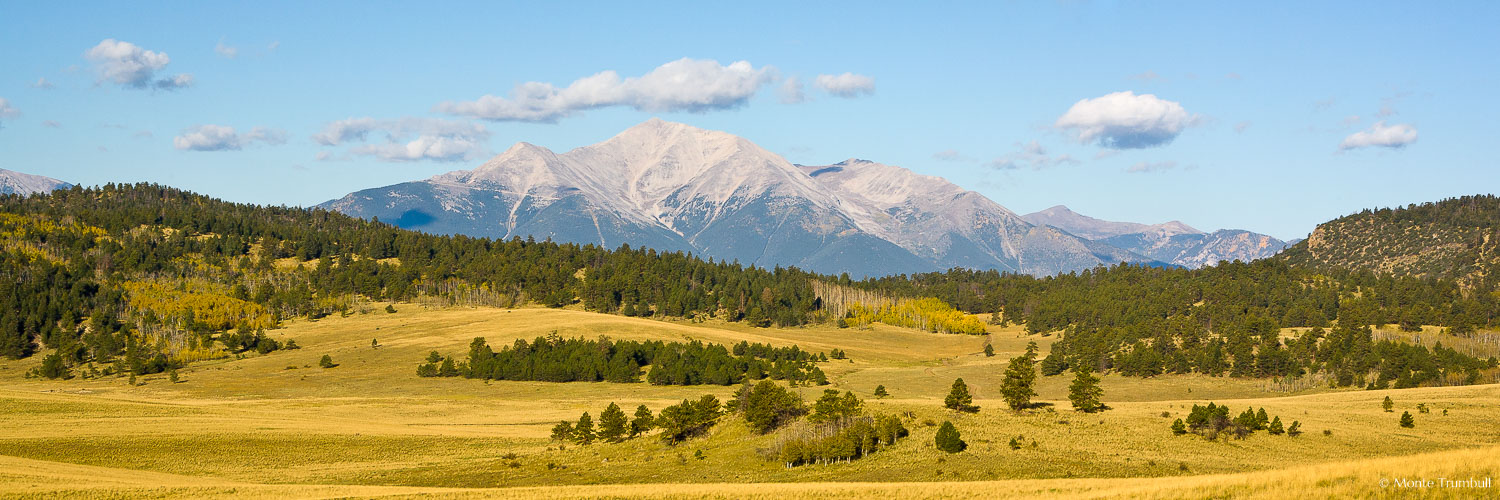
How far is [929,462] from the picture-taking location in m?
62.6

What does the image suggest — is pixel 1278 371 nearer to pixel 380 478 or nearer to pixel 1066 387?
pixel 1066 387

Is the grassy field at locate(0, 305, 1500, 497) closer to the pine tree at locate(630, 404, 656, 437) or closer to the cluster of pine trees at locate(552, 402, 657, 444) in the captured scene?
the cluster of pine trees at locate(552, 402, 657, 444)

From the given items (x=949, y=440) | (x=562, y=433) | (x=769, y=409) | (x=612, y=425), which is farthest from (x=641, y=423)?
(x=949, y=440)

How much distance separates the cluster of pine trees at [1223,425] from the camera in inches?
2793

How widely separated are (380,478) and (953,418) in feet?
134

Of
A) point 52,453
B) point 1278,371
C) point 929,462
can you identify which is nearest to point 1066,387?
point 1278,371

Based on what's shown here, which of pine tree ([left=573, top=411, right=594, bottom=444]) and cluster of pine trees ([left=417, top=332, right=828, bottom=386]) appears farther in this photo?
cluster of pine trees ([left=417, top=332, right=828, bottom=386])

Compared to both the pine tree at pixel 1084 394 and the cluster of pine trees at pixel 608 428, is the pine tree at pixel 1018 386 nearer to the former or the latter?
the pine tree at pixel 1084 394

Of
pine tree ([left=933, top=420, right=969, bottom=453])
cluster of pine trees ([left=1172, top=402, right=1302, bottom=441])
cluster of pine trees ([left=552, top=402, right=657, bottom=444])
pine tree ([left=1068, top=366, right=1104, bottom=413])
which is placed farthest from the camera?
pine tree ([left=1068, top=366, right=1104, bottom=413])

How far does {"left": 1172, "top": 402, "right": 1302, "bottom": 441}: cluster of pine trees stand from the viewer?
233 ft

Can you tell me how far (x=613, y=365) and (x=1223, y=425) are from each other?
96.3 m

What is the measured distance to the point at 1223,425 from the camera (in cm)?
7200

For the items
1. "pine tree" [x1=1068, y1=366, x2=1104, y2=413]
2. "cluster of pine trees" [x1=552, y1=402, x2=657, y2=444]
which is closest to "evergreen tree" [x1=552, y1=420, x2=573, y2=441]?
"cluster of pine trees" [x1=552, y1=402, x2=657, y2=444]

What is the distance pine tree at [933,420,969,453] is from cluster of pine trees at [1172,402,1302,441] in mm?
17745
